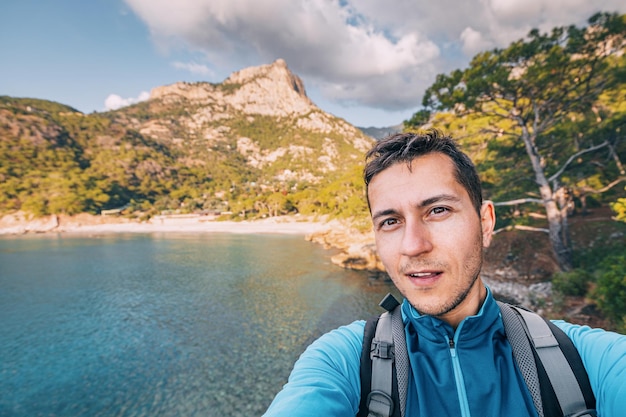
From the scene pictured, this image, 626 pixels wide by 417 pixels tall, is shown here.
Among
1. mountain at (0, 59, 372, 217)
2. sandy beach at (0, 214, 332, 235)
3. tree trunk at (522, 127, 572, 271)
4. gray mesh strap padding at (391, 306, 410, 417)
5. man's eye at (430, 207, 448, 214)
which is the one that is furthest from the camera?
mountain at (0, 59, 372, 217)

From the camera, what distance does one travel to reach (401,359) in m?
1.41

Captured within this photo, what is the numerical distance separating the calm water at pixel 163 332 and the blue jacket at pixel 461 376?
6094mm

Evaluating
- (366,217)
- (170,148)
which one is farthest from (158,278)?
(170,148)

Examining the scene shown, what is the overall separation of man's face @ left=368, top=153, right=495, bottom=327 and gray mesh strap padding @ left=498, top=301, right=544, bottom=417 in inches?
6.4

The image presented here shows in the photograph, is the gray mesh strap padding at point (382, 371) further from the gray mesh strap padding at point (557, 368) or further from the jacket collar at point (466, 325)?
the gray mesh strap padding at point (557, 368)

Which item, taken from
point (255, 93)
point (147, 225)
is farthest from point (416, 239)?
point (255, 93)

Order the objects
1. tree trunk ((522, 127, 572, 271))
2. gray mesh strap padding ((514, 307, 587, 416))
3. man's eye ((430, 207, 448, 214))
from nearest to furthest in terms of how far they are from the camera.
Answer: gray mesh strap padding ((514, 307, 587, 416)) → man's eye ((430, 207, 448, 214)) → tree trunk ((522, 127, 572, 271))

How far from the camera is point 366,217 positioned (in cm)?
2197

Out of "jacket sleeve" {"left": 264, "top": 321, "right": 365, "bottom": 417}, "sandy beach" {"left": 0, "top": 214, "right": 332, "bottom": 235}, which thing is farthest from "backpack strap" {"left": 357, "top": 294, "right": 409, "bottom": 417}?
"sandy beach" {"left": 0, "top": 214, "right": 332, "bottom": 235}

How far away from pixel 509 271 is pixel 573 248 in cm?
237

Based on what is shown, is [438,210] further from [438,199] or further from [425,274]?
[425,274]

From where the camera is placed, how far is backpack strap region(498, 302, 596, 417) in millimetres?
1224

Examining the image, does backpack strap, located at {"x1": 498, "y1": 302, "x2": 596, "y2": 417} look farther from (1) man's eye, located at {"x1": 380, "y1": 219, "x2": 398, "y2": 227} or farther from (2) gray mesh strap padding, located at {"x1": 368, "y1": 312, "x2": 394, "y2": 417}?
(1) man's eye, located at {"x1": 380, "y1": 219, "x2": 398, "y2": 227}

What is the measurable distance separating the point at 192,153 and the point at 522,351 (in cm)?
13145
